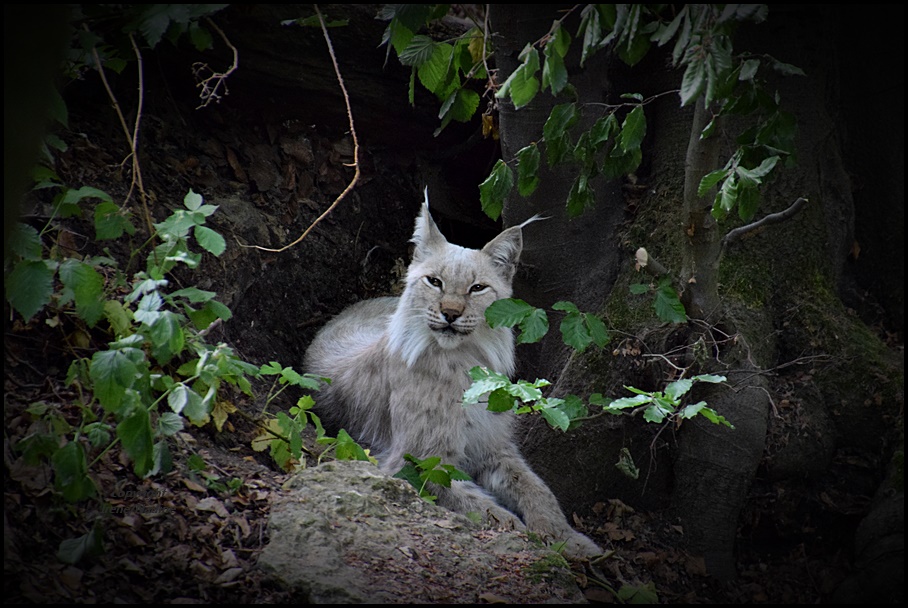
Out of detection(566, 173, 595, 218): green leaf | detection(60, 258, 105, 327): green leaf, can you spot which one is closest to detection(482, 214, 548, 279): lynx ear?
detection(566, 173, 595, 218): green leaf

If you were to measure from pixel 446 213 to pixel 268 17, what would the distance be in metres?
2.44

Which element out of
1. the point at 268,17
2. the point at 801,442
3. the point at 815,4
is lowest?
the point at 801,442

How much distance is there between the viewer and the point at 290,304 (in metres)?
5.75

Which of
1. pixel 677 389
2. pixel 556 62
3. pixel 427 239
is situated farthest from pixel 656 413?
pixel 427 239

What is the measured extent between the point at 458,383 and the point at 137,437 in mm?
2181

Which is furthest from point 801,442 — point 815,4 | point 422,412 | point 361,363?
point 361,363

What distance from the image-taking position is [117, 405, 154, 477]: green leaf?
270 centimetres

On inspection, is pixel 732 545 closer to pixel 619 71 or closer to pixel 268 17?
pixel 619 71

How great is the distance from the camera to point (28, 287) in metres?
2.81

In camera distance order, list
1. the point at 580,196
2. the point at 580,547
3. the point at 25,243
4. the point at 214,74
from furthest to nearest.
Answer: the point at 580,547 → the point at 214,74 → the point at 580,196 → the point at 25,243

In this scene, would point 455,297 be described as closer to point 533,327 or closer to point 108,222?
point 533,327

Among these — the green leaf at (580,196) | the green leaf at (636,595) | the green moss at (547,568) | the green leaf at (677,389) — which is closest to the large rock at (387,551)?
the green moss at (547,568)

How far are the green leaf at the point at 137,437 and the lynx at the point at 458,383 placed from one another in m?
1.92

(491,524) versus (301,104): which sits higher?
(301,104)
